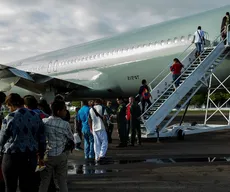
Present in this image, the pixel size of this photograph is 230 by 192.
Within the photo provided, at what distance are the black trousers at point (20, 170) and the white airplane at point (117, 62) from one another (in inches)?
484

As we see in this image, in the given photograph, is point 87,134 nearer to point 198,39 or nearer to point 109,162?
point 109,162

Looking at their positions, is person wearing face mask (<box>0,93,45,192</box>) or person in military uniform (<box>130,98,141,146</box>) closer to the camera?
person wearing face mask (<box>0,93,45,192</box>)

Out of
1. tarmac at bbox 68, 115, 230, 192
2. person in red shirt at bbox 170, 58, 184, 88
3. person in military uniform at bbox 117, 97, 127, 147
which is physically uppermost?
person in red shirt at bbox 170, 58, 184, 88

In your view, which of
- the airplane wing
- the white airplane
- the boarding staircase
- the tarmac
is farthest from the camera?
the airplane wing

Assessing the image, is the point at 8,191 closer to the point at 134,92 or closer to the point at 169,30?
the point at 169,30

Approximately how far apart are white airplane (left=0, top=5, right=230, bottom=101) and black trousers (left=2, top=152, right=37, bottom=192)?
1229 centimetres

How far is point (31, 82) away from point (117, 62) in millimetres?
4997

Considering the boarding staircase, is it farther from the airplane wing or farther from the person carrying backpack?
the airplane wing

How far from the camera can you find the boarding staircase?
12.9m

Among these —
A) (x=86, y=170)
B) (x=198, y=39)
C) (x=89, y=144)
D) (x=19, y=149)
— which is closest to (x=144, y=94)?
(x=198, y=39)

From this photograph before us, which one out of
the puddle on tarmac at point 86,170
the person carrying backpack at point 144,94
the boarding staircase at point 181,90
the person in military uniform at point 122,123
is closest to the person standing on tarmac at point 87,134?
the puddle on tarmac at point 86,170

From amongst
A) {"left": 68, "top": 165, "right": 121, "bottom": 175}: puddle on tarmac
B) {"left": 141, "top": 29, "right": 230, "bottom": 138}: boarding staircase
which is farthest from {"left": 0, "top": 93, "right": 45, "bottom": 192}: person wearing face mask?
{"left": 141, "top": 29, "right": 230, "bottom": 138}: boarding staircase

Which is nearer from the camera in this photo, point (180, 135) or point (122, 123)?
point (122, 123)

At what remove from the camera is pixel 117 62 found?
19219mm
